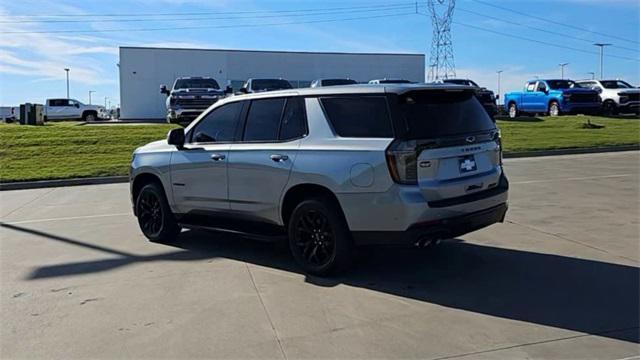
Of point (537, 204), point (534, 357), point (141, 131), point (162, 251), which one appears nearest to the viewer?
point (534, 357)

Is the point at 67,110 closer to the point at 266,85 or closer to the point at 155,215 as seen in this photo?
the point at 266,85

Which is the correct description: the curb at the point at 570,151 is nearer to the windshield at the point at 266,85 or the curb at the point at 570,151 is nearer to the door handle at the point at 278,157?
the windshield at the point at 266,85

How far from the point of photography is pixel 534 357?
4.16m

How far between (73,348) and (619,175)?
12498mm

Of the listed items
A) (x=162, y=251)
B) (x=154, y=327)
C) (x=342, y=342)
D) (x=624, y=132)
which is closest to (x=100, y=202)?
(x=162, y=251)

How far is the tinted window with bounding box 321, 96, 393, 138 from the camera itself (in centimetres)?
572

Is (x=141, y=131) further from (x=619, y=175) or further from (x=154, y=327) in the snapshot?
(x=154, y=327)

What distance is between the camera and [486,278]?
237 inches

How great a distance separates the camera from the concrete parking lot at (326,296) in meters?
4.44

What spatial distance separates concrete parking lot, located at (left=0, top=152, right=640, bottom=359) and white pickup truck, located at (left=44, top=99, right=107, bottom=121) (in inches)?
1351

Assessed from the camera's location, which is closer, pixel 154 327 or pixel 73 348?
pixel 73 348

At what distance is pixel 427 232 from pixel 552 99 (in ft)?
90.3

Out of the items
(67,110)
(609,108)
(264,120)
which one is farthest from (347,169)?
(67,110)

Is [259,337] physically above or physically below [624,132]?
below
